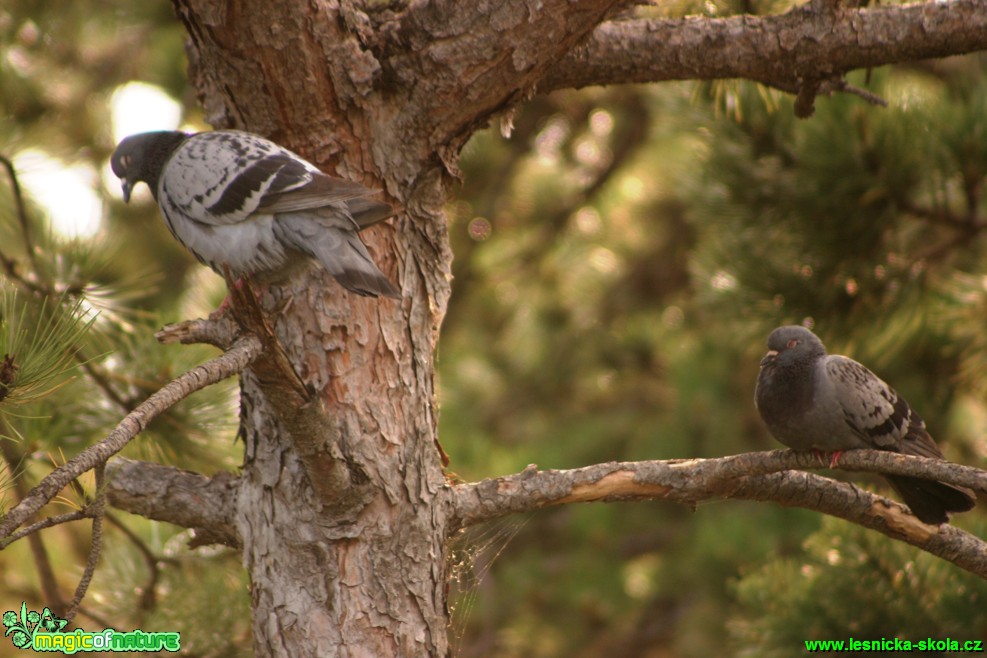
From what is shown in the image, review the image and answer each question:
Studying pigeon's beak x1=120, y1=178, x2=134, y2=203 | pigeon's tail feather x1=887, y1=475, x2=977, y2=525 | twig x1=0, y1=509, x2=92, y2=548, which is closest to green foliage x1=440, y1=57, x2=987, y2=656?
pigeon's tail feather x1=887, y1=475, x2=977, y2=525

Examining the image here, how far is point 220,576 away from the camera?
327 centimetres

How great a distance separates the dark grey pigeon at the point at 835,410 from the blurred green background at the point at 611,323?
1.83 feet

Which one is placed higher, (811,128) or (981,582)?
(811,128)

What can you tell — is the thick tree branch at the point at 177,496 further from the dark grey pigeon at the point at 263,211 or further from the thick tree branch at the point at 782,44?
the thick tree branch at the point at 782,44

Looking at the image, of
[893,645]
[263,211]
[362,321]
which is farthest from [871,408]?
[263,211]

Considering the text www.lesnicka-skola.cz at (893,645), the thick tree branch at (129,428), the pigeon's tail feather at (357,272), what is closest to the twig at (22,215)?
the pigeon's tail feather at (357,272)

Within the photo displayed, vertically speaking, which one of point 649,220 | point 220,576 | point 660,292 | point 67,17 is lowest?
point 220,576

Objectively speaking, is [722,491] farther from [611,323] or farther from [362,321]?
[611,323]

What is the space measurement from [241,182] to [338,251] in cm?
40

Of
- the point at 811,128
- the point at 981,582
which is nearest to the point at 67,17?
the point at 811,128

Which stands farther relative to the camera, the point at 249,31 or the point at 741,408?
the point at 741,408

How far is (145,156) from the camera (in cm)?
336

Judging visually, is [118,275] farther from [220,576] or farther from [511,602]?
[511,602]

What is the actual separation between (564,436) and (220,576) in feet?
11.6
